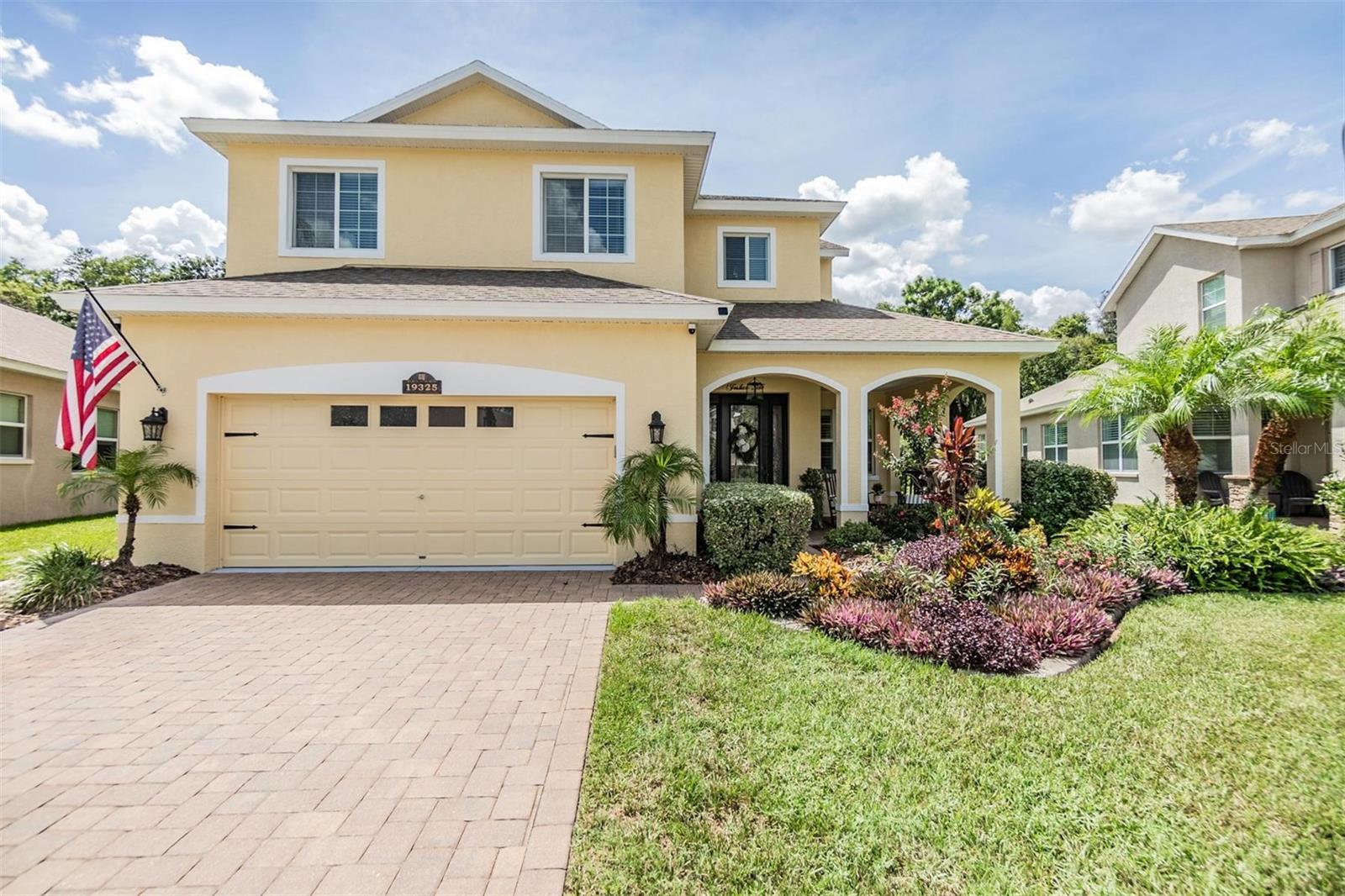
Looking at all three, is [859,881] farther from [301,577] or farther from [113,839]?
[301,577]

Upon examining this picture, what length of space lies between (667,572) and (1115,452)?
619 inches

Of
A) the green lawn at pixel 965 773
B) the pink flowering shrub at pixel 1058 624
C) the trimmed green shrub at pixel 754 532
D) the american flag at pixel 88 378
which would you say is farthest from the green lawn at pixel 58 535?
the pink flowering shrub at pixel 1058 624

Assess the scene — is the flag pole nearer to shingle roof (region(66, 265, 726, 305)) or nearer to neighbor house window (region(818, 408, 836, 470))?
shingle roof (region(66, 265, 726, 305))

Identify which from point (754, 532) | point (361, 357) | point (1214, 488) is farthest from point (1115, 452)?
point (361, 357)

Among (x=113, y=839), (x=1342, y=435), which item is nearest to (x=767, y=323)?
(x=113, y=839)

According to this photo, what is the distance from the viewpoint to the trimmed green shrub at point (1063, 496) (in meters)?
9.93

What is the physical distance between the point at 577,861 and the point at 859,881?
48.6 inches

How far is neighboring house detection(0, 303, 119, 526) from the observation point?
1133cm

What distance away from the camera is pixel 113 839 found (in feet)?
8.85

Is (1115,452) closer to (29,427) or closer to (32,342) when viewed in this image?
(29,427)

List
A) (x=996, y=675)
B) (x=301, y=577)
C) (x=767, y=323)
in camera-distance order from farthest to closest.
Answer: (x=767, y=323)
(x=301, y=577)
(x=996, y=675)

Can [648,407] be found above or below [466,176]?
below

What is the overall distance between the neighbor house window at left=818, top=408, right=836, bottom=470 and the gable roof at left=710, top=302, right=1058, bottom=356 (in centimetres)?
260

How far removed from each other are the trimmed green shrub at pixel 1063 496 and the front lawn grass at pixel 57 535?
600 inches
